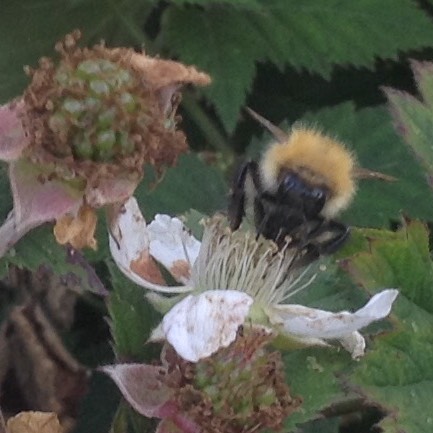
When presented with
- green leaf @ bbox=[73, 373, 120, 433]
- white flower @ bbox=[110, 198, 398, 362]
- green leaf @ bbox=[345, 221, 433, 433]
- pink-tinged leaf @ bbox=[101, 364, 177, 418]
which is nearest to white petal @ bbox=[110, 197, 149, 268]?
white flower @ bbox=[110, 198, 398, 362]

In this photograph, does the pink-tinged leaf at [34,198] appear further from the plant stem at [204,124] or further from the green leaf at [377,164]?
the plant stem at [204,124]

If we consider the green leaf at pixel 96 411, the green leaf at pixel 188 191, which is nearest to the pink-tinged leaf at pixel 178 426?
the green leaf at pixel 96 411

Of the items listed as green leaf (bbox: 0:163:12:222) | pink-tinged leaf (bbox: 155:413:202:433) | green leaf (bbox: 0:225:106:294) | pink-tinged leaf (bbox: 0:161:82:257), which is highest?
pink-tinged leaf (bbox: 0:161:82:257)

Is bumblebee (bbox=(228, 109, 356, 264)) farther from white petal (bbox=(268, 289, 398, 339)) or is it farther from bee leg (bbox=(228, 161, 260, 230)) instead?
white petal (bbox=(268, 289, 398, 339))

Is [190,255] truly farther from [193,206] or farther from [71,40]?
[193,206]

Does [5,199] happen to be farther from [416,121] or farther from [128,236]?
[416,121]

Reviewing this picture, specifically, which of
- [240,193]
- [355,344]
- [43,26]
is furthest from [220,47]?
[355,344]
